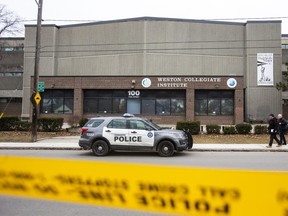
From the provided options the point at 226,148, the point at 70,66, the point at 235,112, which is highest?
the point at 70,66

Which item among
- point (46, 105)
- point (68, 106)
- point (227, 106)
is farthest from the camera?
point (46, 105)

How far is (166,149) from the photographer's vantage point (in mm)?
11617

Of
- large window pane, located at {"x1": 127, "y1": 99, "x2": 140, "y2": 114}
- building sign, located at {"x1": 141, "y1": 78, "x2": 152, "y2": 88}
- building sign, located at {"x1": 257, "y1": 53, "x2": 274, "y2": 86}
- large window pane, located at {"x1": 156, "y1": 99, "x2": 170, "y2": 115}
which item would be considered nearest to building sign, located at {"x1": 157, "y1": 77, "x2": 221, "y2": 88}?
building sign, located at {"x1": 141, "y1": 78, "x2": 152, "y2": 88}

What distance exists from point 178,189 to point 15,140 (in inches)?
656

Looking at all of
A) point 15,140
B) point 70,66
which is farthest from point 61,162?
point 70,66

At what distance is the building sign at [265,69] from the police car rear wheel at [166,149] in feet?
103

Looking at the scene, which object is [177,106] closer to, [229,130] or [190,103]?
[190,103]

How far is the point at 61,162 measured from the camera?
2.54 m

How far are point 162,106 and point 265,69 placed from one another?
55.2ft

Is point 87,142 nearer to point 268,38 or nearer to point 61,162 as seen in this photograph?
point 61,162

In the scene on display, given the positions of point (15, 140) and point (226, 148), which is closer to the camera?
point (226, 148)

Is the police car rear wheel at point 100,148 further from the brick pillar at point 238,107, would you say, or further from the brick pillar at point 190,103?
the brick pillar at point 238,107

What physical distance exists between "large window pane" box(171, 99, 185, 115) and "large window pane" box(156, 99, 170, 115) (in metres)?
0.55

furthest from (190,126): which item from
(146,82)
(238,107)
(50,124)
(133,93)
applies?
(133,93)
